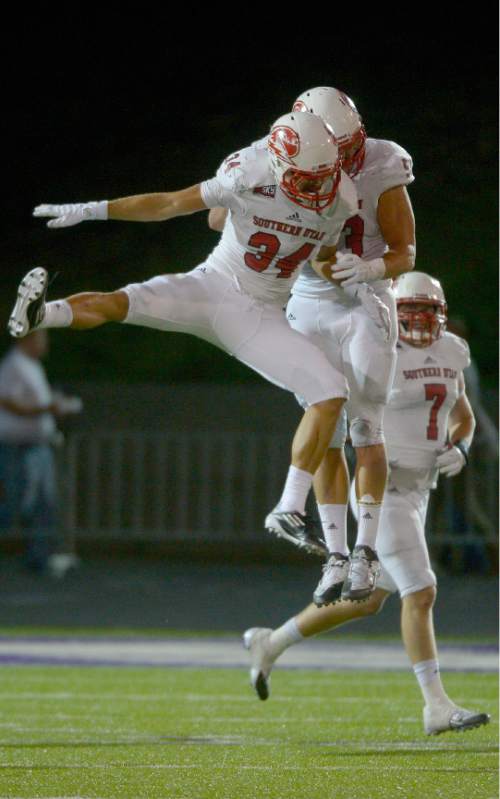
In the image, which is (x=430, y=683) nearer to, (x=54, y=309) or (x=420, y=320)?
(x=420, y=320)

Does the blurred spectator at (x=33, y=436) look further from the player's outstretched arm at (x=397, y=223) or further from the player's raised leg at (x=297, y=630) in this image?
the player's outstretched arm at (x=397, y=223)

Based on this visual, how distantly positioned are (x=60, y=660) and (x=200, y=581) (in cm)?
391

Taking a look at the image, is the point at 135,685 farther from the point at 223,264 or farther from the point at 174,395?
the point at 174,395

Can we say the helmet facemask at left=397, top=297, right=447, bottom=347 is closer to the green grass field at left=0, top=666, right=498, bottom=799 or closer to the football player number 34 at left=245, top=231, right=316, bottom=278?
the football player number 34 at left=245, top=231, right=316, bottom=278

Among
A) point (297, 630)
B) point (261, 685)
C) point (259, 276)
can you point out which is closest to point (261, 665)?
point (261, 685)

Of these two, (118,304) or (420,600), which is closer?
(118,304)

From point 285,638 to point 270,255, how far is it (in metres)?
2.13

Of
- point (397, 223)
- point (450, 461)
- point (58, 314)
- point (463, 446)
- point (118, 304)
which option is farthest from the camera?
point (463, 446)

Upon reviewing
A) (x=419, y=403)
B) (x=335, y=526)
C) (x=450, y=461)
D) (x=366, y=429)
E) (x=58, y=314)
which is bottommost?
(x=335, y=526)

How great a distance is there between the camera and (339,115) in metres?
6.59

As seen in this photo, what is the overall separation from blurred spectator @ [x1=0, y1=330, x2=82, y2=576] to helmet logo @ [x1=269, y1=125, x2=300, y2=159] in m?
6.85

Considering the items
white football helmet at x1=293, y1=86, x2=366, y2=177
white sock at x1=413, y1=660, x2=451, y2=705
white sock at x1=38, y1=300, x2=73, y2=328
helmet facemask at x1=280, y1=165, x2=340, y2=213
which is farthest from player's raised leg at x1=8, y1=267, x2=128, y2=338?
white sock at x1=413, y1=660, x2=451, y2=705

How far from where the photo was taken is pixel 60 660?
978 cm

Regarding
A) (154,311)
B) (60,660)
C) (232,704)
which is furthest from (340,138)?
(60,660)
